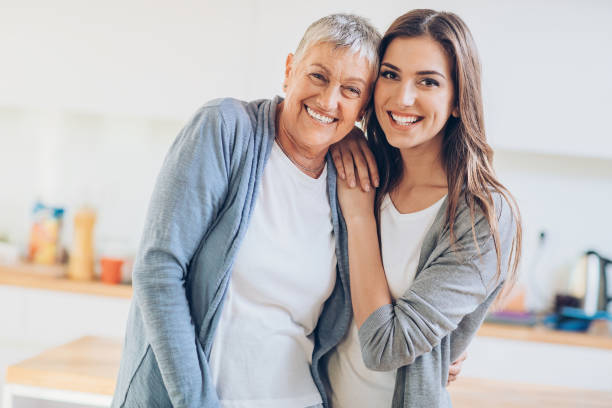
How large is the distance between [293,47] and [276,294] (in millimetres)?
1494

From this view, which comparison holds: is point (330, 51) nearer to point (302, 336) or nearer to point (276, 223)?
point (276, 223)

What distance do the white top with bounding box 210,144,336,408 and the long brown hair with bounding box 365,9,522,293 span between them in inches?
11.7

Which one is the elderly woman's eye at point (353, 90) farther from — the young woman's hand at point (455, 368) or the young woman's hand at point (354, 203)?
the young woman's hand at point (455, 368)

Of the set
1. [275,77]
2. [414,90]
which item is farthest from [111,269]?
[414,90]

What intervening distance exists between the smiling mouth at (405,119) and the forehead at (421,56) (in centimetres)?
10

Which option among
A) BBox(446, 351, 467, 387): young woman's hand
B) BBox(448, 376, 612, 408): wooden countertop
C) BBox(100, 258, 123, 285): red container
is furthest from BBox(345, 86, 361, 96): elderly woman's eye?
BBox(100, 258, 123, 285): red container

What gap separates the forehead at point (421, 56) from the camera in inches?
49.1

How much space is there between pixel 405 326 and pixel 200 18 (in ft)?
5.94

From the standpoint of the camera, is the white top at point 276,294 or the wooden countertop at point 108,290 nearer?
the white top at point 276,294

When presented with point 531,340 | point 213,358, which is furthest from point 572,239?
point 213,358

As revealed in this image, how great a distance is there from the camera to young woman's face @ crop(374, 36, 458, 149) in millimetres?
1251

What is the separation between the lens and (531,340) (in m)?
2.42

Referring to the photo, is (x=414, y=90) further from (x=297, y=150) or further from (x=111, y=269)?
(x=111, y=269)

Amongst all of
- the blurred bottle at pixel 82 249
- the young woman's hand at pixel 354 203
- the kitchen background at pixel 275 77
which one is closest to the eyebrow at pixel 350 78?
the young woman's hand at pixel 354 203
